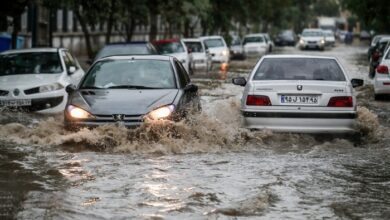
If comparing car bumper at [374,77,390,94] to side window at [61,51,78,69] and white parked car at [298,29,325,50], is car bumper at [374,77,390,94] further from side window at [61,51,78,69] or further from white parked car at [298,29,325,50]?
white parked car at [298,29,325,50]

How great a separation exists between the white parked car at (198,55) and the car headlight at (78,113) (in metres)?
20.3

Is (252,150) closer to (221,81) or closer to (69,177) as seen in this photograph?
(69,177)

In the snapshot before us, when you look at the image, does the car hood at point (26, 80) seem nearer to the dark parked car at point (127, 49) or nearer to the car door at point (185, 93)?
the car door at point (185, 93)

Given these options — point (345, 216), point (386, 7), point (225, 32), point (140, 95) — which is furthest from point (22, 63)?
point (225, 32)

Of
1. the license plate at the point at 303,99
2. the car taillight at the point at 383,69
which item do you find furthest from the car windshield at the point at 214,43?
the license plate at the point at 303,99

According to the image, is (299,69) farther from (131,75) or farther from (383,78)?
(383,78)

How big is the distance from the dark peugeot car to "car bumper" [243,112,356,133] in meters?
1.20

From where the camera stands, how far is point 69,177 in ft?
28.7

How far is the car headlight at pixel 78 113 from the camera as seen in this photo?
10594 millimetres

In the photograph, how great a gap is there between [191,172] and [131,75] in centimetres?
309

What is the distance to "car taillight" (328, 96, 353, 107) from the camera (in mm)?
10953

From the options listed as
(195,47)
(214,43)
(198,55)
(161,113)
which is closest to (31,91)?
(161,113)

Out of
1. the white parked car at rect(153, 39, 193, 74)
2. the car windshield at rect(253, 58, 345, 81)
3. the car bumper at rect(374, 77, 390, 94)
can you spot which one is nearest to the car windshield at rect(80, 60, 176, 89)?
the car windshield at rect(253, 58, 345, 81)

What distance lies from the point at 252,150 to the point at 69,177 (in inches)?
118
